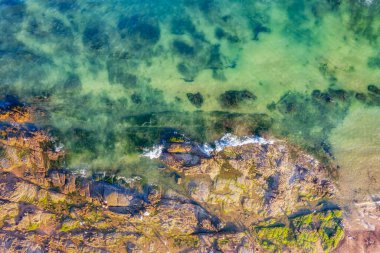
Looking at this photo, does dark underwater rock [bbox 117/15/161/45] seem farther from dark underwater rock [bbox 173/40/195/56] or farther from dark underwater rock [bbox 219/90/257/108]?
dark underwater rock [bbox 219/90/257/108]

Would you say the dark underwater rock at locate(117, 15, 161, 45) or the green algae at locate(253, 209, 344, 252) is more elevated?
the dark underwater rock at locate(117, 15, 161, 45)

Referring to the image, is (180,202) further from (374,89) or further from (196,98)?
(374,89)

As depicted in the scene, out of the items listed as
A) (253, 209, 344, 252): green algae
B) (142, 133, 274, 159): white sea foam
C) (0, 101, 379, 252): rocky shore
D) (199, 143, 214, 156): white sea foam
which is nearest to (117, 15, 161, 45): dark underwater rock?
(0, 101, 379, 252): rocky shore

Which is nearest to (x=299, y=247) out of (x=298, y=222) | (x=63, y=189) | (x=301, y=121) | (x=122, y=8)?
(x=298, y=222)

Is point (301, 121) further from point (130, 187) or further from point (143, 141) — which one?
point (130, 187)

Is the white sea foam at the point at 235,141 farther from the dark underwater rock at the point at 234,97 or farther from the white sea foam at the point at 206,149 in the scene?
the dark underwater rock at the point at 234,97

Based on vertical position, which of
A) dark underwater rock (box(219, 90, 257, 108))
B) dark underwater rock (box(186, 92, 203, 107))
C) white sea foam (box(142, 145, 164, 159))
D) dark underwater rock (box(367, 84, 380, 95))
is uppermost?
dark underwater rock (box(367, 84, 380, 95))
